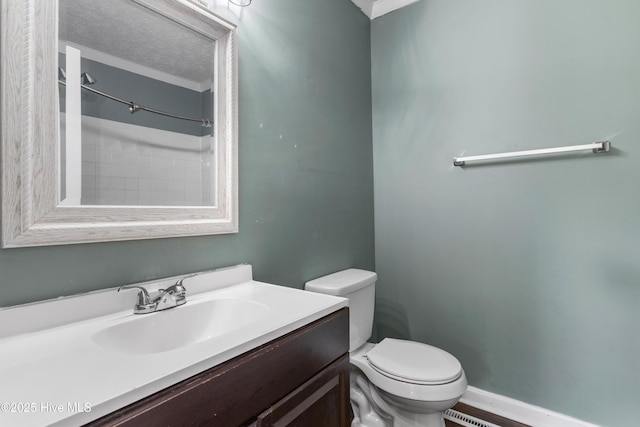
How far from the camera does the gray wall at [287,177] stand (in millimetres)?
793

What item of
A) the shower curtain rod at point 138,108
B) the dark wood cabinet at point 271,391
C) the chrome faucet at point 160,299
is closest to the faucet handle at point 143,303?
the chrome faucet at point 160,299

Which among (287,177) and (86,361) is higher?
(287,177)

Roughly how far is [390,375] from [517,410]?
0.82 m

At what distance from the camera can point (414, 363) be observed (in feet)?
4.15

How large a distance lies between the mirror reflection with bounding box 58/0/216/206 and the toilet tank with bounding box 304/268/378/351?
628mm

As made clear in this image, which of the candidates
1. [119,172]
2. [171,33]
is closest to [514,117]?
[171,33]

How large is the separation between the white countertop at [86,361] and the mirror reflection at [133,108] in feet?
1.00

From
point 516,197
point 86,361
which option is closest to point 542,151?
point 516,197

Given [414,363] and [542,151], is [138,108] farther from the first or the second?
[542,151]

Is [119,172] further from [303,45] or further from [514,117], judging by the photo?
[514,117]

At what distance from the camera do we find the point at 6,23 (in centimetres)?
67

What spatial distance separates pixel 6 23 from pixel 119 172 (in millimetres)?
386

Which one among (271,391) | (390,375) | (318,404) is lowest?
(390,375)

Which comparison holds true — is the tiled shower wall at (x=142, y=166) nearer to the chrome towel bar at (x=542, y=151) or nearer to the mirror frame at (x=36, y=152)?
the mirror frame at (x=36, y=152)
